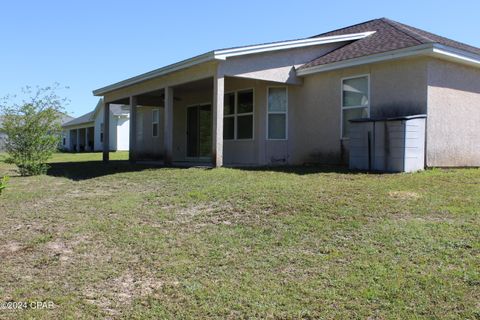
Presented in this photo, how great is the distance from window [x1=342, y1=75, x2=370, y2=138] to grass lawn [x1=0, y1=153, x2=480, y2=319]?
3440 mm

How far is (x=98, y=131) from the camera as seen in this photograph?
129 feet

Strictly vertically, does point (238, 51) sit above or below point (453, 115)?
above

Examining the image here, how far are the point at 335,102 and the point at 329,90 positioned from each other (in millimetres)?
420

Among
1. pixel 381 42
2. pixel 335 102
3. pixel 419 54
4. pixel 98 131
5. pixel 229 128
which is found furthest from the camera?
pixel 98 131

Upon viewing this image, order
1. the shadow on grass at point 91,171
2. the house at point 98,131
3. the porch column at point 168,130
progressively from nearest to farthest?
the shadow on grass at point 91,171
the porch column at point 168,130
the house at point 98,131

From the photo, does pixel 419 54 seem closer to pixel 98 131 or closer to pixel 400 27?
pixel 400 27

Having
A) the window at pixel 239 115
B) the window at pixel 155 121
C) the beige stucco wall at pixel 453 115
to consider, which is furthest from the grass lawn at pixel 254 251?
the window at pixel 155 121

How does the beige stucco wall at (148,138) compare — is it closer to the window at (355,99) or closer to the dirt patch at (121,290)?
the window at (355,99)

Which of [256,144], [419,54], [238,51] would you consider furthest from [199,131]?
[419,54]

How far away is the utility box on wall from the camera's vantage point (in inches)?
391

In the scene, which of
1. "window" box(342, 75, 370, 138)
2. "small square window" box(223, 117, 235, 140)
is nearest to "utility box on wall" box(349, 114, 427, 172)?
"window" box(342, 75, 370, 138)

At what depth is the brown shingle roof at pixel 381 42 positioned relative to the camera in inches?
452

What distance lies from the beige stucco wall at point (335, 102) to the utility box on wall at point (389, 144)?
89 centimetres

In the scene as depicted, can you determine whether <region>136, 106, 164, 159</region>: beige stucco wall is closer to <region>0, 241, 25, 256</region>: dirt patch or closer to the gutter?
the gutter
